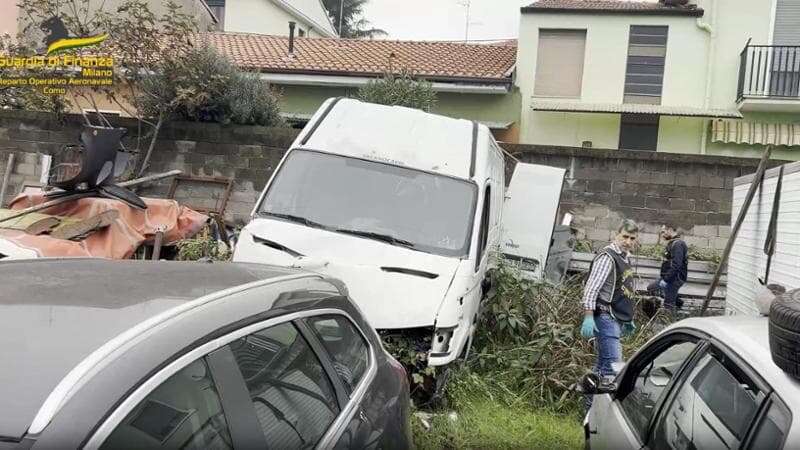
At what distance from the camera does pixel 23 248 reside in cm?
623

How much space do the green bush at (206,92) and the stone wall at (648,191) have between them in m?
4.47

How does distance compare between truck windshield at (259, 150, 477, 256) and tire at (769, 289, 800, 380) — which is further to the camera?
truck windshield at (259, 150, 477, 256)

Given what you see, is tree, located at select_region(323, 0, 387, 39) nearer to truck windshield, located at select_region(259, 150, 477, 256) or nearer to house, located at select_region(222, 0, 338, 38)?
house, located at select_region(222, 0, 338, 38)

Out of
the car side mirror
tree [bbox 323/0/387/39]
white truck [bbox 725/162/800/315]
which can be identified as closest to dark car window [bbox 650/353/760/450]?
the car side mirror

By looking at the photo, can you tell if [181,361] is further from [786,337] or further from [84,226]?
[84,226]

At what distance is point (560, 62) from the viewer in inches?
647

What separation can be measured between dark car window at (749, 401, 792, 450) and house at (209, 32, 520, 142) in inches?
482

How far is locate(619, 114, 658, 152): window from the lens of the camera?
16141mm

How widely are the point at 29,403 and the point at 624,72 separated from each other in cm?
1701

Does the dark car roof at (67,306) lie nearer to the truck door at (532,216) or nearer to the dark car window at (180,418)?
the dark car window at (180,418)

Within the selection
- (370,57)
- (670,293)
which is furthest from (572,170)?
(370,57)

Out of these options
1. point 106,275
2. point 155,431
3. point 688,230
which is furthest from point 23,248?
point 688,230

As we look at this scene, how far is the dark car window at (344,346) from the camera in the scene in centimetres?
247

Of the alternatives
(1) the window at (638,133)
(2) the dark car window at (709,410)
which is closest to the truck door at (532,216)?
(2) the dark car window at (709,410)
